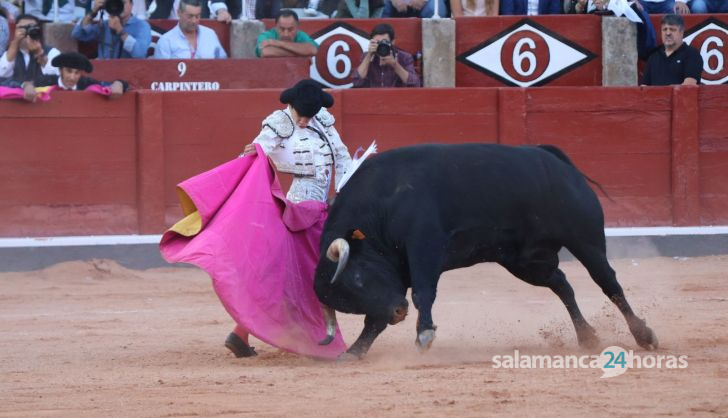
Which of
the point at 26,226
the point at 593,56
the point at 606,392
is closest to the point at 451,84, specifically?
the point at 593,56

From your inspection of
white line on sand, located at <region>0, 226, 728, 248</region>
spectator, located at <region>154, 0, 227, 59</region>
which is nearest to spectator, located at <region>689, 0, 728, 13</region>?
white line on sand, located at <region>0, 226, 728, 248</region>

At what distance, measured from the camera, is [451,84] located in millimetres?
9430

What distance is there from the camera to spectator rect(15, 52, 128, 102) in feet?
27.9

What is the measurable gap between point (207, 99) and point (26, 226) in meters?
1.51

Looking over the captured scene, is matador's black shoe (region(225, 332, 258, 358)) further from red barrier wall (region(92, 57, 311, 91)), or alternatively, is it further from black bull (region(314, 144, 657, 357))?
red barrier wall (region(92, 57, 311, 91))

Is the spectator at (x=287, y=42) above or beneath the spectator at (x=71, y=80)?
above

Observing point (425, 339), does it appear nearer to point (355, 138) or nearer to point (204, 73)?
point (355, 138)

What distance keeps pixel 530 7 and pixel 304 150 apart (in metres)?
4.52

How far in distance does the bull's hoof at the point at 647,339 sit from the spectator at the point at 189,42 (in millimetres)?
4546

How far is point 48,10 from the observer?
950 cm

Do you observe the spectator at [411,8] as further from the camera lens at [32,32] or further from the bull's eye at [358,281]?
the bull's eye at [358,281]

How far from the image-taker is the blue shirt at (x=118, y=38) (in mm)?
9008

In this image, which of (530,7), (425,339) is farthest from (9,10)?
(425,339)

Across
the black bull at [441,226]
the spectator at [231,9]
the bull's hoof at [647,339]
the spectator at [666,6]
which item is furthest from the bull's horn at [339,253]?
the spectator at [666,6]
